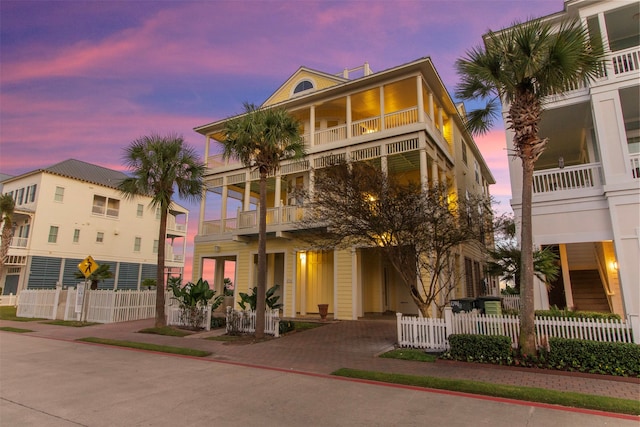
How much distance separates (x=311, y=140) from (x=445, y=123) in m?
8.65

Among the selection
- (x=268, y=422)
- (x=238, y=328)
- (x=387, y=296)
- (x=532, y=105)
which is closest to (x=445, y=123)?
(x=387, y=296)

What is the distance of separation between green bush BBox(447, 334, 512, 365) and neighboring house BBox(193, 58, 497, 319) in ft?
24.8

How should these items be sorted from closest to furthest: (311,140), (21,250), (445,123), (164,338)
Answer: (164,338) → (311,140) → (445,123) → (21,250)

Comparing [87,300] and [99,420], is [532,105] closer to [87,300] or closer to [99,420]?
[99,420]

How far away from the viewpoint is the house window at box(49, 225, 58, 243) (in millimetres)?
30289

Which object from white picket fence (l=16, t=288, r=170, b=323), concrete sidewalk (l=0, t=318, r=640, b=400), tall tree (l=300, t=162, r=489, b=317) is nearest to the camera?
concrete sidewalk (l=0, t=318, r=640, b=400)

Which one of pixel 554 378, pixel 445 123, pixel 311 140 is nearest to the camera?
pixel 554 378

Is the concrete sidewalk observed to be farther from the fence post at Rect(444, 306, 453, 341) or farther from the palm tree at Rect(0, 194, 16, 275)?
the palm tree at Rect(0, 194, 16, 275)

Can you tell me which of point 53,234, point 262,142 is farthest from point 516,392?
point 53,234

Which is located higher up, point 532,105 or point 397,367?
point 532,105

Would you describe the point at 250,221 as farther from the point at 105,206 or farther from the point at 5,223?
the point at 105,206

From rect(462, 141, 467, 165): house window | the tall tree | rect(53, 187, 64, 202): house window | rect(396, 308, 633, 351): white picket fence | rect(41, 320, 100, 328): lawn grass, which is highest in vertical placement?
rect(462, 141, 467, 165): house window

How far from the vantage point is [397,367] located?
8086 millimetres

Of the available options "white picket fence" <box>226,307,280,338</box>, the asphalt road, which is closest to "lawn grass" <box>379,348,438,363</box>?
the asphalt road
